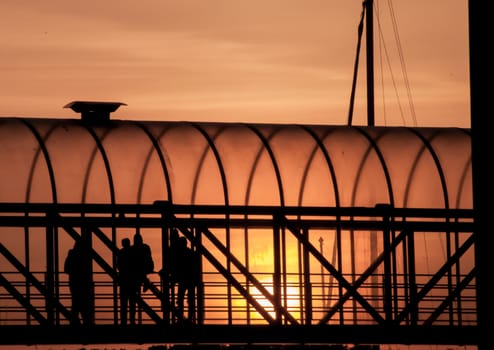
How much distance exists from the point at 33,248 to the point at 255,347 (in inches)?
281

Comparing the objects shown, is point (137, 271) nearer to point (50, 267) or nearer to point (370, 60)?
point (50, 267)

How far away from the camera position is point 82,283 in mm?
27203

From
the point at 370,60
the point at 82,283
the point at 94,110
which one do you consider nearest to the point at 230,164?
the point at 94,110

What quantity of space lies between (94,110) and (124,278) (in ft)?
40.2

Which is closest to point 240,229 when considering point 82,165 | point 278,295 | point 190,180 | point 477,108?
point 190,180

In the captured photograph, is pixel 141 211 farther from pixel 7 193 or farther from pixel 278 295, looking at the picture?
pixel 7 193

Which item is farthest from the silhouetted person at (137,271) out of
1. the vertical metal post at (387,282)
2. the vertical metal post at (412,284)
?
the vertical metal post at (412,284)

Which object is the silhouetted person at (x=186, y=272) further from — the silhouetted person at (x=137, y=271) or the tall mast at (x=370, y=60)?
the tall mast at (x=370, y=60)

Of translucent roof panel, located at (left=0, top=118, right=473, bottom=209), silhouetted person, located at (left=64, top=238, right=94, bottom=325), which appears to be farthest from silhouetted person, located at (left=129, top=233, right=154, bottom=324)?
translucent roof panel, located at (left=0, top=118, right=473, bottom=209)

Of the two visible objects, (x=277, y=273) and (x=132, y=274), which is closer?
(x=277, y=273)

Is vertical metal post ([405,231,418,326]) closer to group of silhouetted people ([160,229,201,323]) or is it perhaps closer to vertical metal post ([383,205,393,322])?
vertical metal post ([383,205,393,322])

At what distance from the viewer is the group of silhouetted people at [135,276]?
26516 mm

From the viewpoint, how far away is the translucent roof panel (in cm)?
3600

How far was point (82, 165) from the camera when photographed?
36031mm
